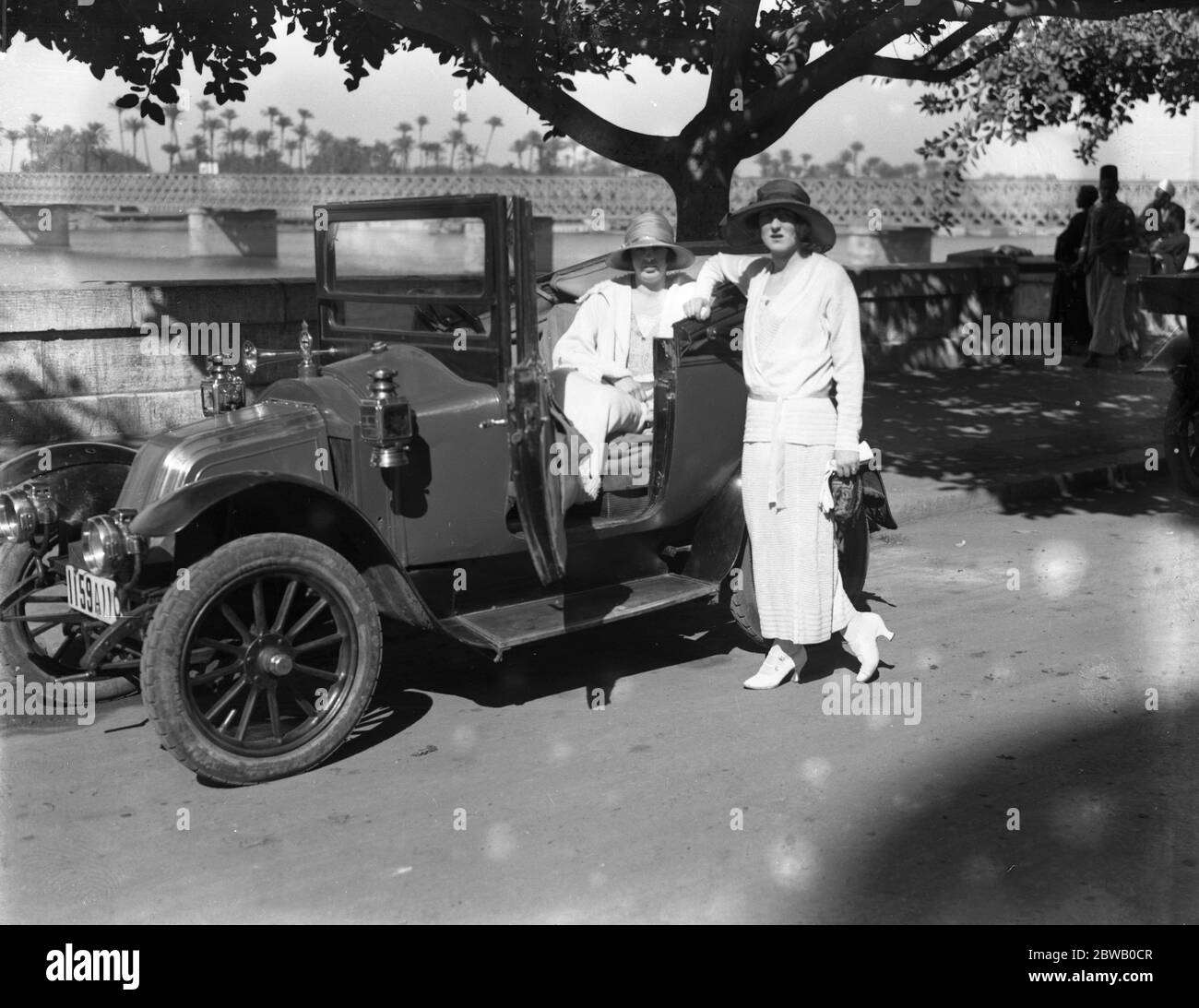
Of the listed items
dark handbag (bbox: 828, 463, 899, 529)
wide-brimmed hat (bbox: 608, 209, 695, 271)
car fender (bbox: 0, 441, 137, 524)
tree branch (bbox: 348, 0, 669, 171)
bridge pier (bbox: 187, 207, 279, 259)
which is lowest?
dark handbag (bbox: 828, 463, 899, 529)

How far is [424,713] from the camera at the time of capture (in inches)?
208

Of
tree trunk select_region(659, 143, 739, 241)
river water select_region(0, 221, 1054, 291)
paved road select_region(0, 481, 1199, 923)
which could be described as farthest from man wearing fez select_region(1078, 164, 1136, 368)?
paved road select_region(0, 481, 1199, 923)

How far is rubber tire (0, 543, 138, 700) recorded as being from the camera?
512 centimetres

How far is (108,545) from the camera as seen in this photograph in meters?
4.39

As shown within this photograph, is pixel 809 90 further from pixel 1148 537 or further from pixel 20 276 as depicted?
pixel 20 276

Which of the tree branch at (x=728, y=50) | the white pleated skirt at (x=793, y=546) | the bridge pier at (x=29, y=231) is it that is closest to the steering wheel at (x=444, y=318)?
the white pleated skirt at (x=793, y=546)

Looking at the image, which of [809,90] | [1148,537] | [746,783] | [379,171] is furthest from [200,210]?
[746,783]

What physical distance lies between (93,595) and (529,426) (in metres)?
1.47

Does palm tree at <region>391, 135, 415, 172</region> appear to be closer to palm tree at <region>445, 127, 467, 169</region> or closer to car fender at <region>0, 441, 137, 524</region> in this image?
palm tree at <region>445, 127, 467, 169</region>

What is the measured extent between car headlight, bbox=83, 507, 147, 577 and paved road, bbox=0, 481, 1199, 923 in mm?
720

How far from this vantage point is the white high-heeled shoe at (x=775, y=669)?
5.49 metres

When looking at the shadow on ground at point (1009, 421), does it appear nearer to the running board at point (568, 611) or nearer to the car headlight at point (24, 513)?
the running board at point (568, 611)
